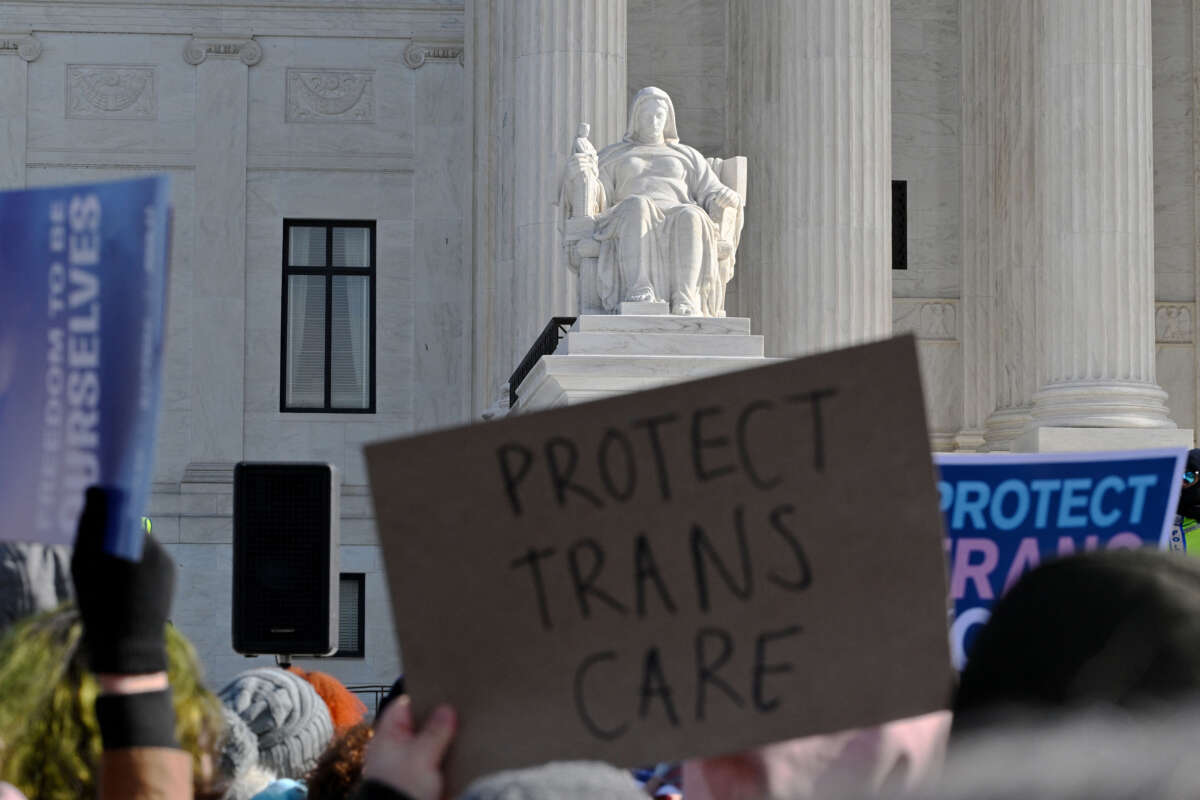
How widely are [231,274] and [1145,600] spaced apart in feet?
97.6

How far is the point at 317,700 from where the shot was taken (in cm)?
684

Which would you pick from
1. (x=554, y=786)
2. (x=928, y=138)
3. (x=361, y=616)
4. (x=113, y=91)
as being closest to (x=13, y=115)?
(x=113, y=91)

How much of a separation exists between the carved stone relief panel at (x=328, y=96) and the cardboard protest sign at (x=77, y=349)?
28.5 metres

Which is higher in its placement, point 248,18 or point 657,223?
point 248,18

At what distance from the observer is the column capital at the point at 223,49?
3166 cm

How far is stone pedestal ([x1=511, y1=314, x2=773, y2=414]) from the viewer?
61.7ft

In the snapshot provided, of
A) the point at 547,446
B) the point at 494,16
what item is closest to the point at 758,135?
the point at 494,16

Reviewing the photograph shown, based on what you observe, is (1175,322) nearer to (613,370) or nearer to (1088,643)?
(613,370)

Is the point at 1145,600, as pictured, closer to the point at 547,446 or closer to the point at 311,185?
the point at 547,446

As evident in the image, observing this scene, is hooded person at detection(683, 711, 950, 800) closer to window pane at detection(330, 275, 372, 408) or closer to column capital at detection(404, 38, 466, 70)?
window pane at detection(330, 275, 372, 408)

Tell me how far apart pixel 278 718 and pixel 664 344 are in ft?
41.8

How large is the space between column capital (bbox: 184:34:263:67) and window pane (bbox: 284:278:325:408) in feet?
10.7

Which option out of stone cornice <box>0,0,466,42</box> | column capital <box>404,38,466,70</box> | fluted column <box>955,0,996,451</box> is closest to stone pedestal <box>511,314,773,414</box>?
fluted column <box>955,0,996,451</box>

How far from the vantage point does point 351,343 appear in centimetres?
3191
